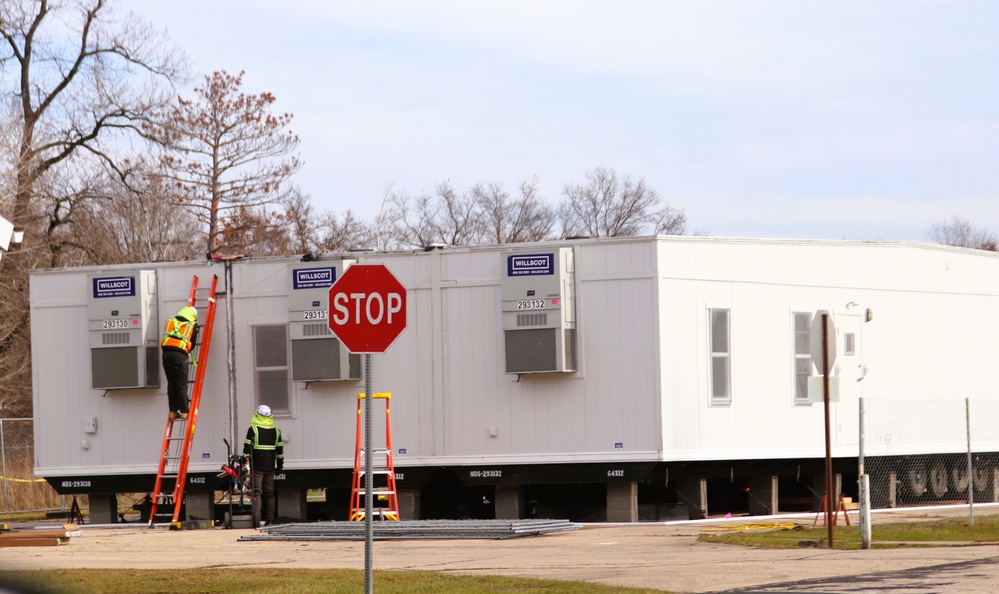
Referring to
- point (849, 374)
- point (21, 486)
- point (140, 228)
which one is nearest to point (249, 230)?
point (140, 228)

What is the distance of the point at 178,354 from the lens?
22344mm

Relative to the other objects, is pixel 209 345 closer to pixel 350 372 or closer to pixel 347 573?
pixel 350 372

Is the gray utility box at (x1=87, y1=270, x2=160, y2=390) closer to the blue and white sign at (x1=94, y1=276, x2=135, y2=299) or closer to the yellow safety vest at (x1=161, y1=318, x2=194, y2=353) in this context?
the blue and white sign at (x1=94, y1=276, x2=135, y2=299)

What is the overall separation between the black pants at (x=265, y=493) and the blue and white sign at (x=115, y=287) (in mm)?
3730

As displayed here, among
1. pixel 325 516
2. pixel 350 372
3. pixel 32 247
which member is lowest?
pixel 325 516

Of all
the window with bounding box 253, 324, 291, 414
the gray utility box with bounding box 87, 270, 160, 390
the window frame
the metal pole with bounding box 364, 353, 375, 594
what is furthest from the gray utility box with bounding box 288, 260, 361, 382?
the metal pole with bounding box 364, 353, 375, 594

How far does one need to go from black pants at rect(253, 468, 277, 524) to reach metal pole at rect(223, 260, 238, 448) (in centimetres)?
126

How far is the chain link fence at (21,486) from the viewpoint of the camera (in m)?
30.2

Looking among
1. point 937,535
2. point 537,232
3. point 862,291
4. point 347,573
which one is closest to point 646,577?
point 347,573

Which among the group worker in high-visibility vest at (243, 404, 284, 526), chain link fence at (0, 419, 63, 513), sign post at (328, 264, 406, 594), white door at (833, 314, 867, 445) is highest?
sign post at (328, 264, 406, 594)

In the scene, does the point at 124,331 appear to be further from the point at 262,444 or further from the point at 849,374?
the point at 849,374

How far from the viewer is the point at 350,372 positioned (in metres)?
22.2

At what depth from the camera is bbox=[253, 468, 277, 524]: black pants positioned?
70.8ft

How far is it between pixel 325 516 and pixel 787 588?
12431mm
